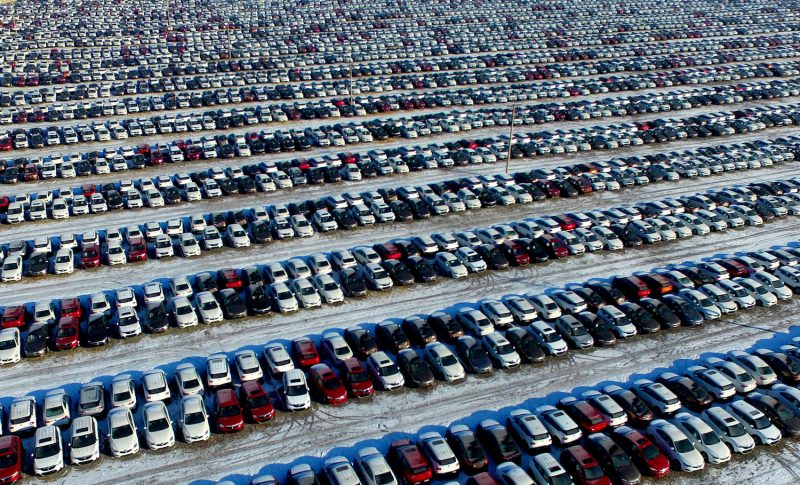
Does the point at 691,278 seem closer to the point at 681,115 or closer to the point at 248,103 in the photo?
the point at 681,115

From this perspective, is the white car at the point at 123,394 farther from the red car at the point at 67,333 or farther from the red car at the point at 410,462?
the red car at the point at 410,462

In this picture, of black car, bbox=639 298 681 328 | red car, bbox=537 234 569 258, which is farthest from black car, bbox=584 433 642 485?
red car, bbox=537 234 569 258

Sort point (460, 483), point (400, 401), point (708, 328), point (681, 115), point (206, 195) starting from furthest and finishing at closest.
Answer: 1. point (681, 115)
2. point (206, 195)
3. point (708, 328)
4. point (400, 401)
5. point (460, 483)

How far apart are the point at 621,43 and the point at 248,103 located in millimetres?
72373

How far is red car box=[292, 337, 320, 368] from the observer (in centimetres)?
3178

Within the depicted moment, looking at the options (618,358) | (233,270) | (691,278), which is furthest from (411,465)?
(691,278)

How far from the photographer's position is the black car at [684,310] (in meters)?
36.0

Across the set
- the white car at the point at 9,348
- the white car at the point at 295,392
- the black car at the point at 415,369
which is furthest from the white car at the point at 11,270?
the black car at the point at 415,369

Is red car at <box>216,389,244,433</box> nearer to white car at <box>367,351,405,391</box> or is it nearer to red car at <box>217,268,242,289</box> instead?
white car at <box>367,351,405,391</box>

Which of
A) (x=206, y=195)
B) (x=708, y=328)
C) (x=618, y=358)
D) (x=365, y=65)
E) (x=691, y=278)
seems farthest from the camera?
(x=365, y=65)

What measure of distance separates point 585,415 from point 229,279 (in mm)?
22845

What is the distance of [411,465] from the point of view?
2520cm

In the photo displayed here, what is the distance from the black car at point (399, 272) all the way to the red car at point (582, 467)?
54.6 feet

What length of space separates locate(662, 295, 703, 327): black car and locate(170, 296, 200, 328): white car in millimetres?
28539
